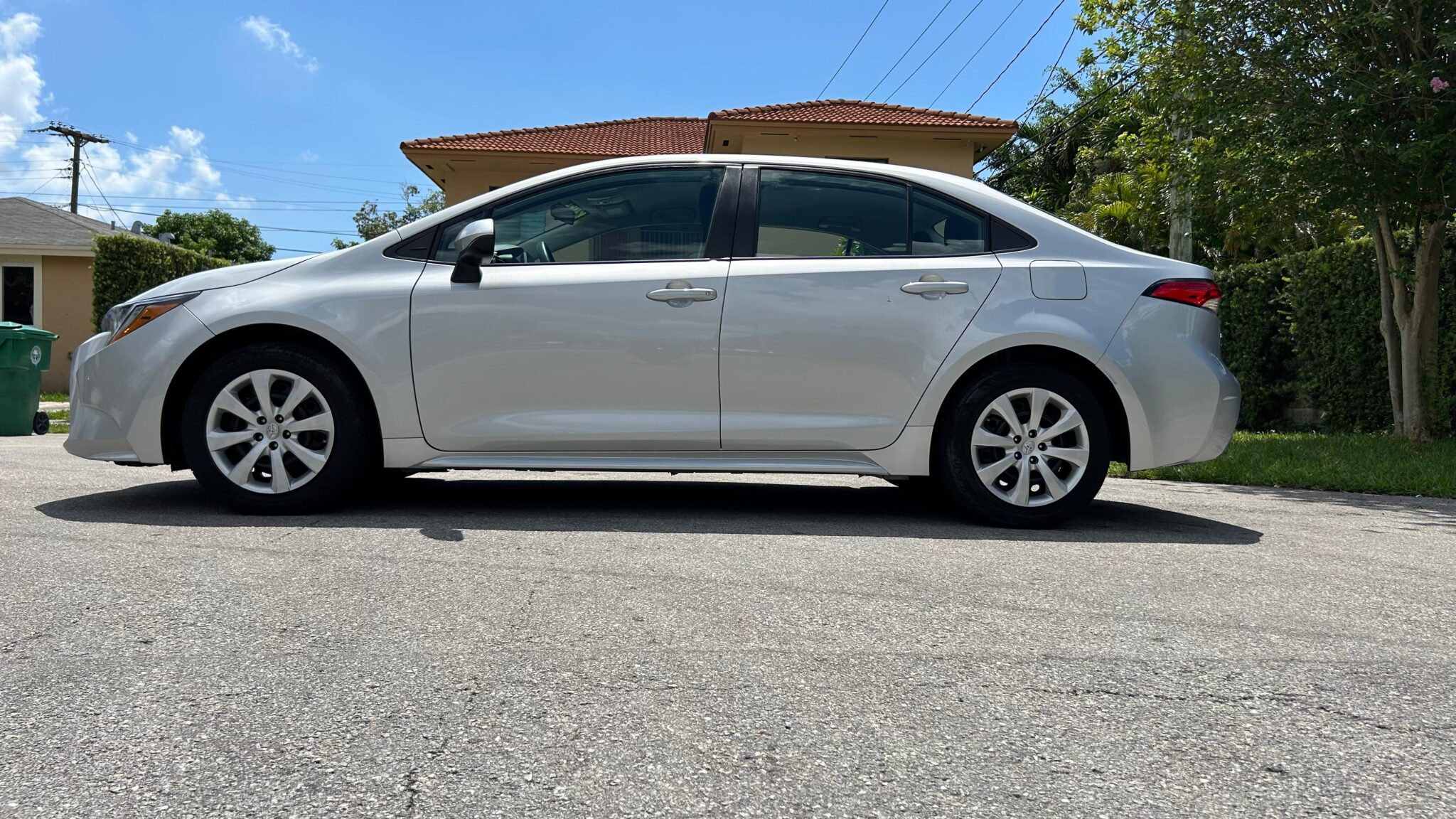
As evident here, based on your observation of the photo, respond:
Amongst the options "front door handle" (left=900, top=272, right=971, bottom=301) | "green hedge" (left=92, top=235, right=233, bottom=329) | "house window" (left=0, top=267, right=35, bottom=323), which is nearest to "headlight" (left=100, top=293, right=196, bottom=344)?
"front door handle" (left=900, top=272, right=971, bottom=301)

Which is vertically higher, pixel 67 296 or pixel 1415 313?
pixel 67 296

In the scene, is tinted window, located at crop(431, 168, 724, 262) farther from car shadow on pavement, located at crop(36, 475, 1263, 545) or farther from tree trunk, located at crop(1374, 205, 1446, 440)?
tree trunk, located at crop(1374, 205, 1446, 440)

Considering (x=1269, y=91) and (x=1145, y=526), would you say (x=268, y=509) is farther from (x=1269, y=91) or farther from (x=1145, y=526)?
(x=1269, y=91)

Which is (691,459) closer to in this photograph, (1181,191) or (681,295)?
(681,295)

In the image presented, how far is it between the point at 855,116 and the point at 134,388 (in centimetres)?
1809

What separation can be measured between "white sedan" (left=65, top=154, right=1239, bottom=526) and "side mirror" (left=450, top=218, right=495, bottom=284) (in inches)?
0.4

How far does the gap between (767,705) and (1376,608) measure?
7.35 feet

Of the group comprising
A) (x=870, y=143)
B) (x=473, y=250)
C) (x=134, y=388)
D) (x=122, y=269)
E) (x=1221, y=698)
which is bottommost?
(x=1221, y=698)

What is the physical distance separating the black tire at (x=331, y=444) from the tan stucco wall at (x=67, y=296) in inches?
900

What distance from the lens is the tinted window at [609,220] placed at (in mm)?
5227

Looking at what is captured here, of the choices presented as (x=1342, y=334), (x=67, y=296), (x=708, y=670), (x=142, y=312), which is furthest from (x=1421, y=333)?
(x=67, y=296)

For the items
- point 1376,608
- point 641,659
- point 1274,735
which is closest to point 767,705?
point 641,659

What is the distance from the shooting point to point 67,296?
25.1 meters

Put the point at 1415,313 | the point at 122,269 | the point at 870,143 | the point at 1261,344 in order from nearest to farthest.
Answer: the point at 1415,313 → the point at 1261,344 → the point at 122,269 → the point at 870,143
